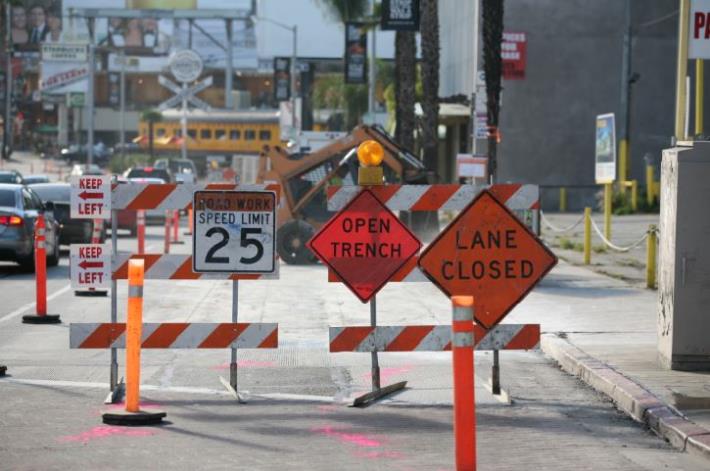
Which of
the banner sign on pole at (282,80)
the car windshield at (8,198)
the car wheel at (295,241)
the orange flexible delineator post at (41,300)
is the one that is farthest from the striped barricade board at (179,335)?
the banner sign on pole at (282,80)

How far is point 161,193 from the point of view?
10430mm

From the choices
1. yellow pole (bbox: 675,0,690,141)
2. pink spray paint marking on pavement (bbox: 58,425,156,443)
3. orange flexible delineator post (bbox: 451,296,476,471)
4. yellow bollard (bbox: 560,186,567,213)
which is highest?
yellow pole (bbox: 675,0,690,141)

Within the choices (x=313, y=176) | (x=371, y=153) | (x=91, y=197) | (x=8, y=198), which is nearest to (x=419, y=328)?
(x=371, y=153)

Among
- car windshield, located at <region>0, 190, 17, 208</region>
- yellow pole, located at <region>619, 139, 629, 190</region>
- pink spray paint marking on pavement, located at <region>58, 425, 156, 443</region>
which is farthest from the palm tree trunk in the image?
pink spray paint marking on pavement, located at <region>58, 425, 156, 443</region>

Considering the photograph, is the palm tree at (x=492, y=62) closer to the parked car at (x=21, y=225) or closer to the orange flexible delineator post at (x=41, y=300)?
the parked car at (x=21, y=225)

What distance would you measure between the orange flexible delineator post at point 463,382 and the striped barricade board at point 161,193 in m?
3.82

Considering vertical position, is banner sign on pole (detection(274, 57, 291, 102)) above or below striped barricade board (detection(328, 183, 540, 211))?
above

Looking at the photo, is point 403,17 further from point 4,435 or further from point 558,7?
point 4,435

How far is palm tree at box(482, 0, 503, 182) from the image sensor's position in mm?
24125

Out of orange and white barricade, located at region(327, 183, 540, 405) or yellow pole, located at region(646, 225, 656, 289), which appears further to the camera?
yellow pole, located at region(646, 225, 656, 289)

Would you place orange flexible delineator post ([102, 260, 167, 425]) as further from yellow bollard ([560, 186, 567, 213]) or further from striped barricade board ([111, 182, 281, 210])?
yellow bollard ([560, 186, 567, 213])

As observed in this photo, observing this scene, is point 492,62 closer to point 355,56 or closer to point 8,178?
point 8,178

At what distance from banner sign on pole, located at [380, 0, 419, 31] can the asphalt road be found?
17782 mm

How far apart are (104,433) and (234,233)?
2.17m
